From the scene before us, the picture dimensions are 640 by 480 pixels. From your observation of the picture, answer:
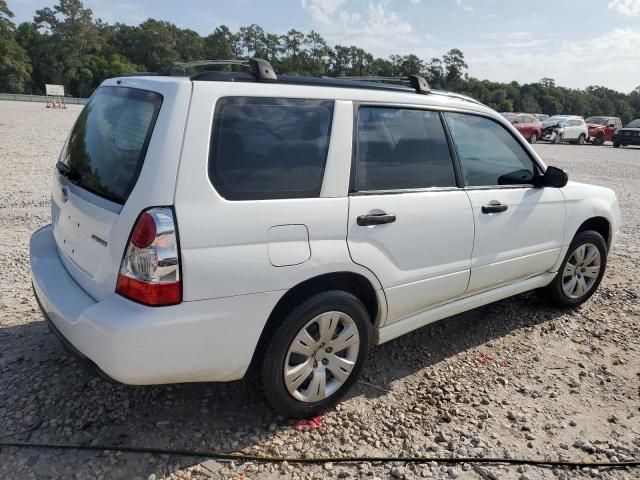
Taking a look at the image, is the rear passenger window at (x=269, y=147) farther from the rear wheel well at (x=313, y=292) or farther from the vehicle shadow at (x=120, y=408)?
the vehicle shadow at (x=120, y=408)

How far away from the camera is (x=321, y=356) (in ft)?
9.32

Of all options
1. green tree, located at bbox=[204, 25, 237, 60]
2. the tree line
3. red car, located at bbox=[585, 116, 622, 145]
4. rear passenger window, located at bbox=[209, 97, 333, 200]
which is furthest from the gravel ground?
green tree, located at bbox=[204, 25, 237, 60]

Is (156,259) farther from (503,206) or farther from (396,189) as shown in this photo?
(503,206)

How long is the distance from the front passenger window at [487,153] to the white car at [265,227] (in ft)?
0.06

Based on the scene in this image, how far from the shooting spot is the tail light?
7.32 ft

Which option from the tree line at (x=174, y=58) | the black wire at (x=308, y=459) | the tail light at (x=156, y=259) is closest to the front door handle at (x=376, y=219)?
the tail light at (x=156, y=259)

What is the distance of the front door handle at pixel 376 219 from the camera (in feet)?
9.14

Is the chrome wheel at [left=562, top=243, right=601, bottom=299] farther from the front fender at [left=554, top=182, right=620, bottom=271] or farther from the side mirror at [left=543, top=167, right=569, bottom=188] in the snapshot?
the side mirror at [left=543, top=167, right=569, bottom=188]

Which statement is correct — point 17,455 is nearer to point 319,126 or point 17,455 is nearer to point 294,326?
point 294,326

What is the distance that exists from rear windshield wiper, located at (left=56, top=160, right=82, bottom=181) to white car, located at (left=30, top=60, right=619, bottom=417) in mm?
22

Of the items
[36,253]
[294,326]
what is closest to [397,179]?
[294,326]

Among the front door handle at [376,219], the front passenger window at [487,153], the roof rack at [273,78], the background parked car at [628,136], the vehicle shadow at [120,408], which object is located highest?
the roof rack at [273,78]

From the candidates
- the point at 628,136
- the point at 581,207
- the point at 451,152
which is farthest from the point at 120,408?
the point at 628,136

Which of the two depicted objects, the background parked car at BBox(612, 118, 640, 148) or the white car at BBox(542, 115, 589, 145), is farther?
the white car at BBox(542, 115, 589, 145)
